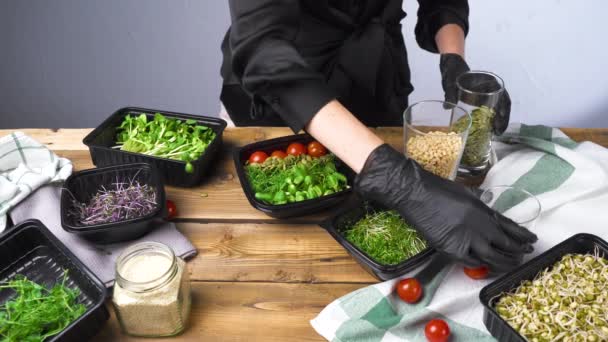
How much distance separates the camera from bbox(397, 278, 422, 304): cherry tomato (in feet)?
3.34

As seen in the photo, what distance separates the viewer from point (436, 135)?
116 cm

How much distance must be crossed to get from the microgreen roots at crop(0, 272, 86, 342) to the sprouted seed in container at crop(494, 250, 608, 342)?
2.43 ft

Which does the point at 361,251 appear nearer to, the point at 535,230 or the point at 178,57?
the point at 535,230

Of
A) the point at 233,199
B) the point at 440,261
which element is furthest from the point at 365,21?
the point at 440,261

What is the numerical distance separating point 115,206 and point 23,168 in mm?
299

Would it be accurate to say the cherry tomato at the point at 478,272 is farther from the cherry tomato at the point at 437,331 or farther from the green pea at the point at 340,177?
the green pea at the point at 340,177

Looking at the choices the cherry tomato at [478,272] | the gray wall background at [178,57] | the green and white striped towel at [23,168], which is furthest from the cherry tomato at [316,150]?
the gray wall background at [178,57]

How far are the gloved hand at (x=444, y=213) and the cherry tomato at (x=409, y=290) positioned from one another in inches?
3.2

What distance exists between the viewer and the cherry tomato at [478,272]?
105cm

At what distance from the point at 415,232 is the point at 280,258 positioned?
282 mm

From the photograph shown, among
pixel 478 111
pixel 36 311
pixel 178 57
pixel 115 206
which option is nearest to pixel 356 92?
pixel 478 111

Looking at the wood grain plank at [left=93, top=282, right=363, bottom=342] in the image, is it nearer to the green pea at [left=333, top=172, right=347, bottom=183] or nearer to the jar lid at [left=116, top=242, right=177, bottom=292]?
the jar lid at [left=116, top=242, right=177, bottom=292]

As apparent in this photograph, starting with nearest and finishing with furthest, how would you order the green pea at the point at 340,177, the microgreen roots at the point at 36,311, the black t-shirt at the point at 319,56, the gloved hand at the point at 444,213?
the microgreen roots at the point at 36,311, the gloved hand at the point at 444,213, the black t-shirt at the point at 319,56, the green pea at the point at 340,177

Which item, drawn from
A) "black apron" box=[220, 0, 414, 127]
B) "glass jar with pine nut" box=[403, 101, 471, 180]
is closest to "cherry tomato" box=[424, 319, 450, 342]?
"glass jar with pine nut" box=[403, 101, 471, 180]
